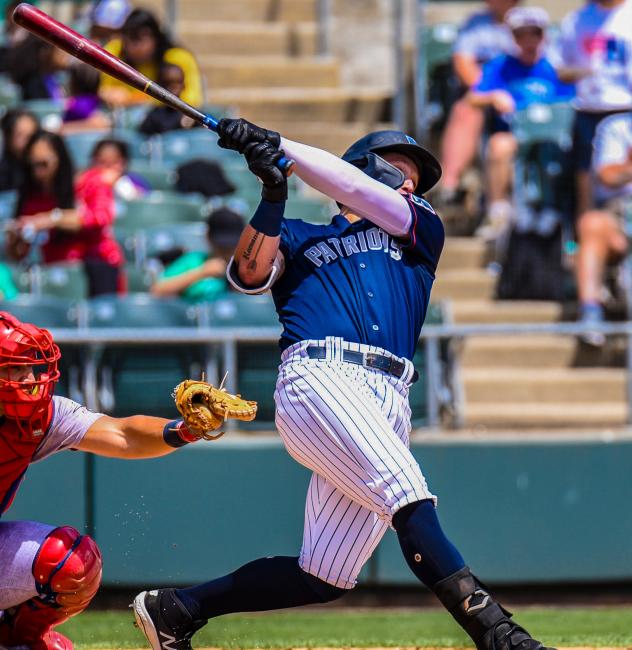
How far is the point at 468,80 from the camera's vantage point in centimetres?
895

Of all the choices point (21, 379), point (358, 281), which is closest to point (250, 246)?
point (358, 281)

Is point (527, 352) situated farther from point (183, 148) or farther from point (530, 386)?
point (183, 148)

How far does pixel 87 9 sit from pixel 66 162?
309 centimetres

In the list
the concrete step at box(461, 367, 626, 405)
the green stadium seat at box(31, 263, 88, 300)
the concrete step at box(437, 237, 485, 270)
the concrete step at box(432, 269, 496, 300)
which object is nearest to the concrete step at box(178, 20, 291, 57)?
the concrete step at box(437, 237, 485, 270)

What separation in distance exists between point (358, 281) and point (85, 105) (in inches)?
225

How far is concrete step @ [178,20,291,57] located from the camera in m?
10.8

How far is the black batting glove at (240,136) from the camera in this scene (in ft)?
12.7

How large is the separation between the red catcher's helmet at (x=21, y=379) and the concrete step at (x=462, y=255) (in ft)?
16.3

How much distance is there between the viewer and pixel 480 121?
28.8 ft

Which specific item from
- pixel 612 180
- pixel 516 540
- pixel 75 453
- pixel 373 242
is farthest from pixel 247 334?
pixel 612 180

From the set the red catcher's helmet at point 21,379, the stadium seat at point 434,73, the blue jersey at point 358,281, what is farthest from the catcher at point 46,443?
the stadium seat at point 434,73

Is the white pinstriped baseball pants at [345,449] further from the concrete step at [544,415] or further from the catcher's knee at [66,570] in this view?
the concrete step at [544,415]

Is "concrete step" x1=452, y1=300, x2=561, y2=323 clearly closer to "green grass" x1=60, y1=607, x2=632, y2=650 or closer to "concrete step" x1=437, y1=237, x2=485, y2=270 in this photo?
Answer: "concrete step" x1=437, y1=237, x2=485, y2=270

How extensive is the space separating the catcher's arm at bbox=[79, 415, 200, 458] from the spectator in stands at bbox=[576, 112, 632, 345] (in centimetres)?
398
